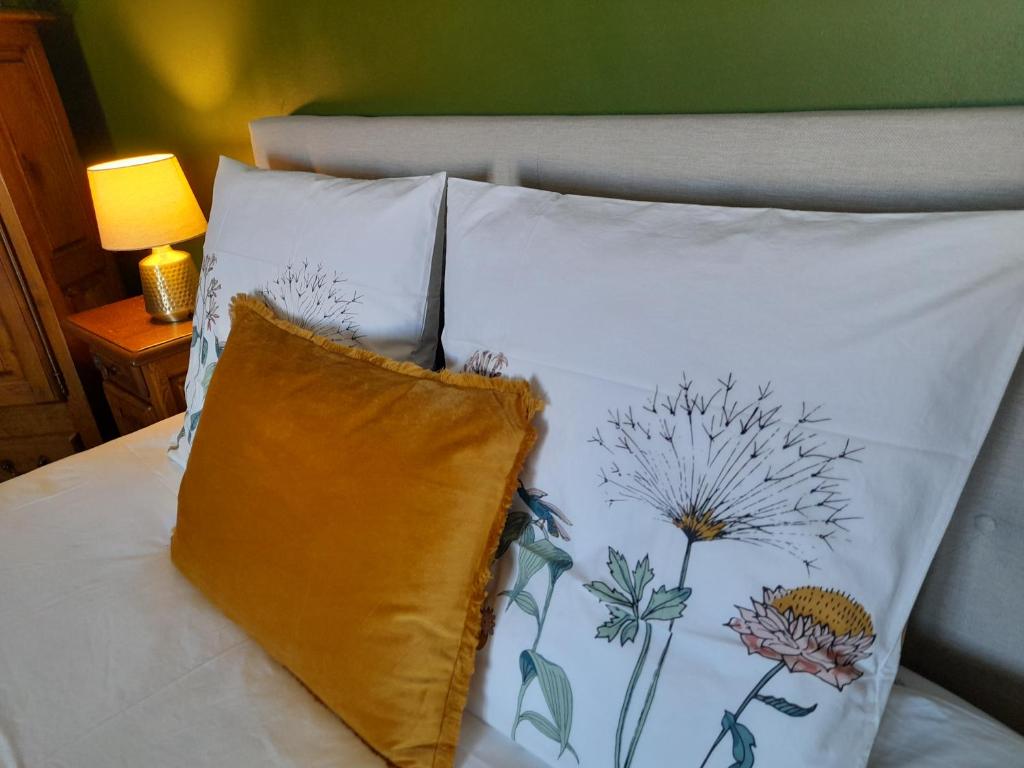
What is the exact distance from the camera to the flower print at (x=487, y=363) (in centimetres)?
71

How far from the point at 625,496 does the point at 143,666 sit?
2.11 ft

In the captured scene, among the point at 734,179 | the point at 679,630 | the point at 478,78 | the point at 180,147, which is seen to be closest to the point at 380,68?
the point at 478,78

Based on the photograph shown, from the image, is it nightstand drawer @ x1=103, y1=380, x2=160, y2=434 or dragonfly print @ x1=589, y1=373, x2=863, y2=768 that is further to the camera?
nightstand drawer @ x1=103, y1=380, x2=160, y2=434

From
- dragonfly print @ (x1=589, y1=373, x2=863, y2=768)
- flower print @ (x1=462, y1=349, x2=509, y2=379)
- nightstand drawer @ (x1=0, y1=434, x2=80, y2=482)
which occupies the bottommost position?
nightstand drawer @ (x1=0, y1=434, x2=80, y2=482)

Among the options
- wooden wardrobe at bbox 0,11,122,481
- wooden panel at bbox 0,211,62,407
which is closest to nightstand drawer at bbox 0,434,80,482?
wooden wardrobe at bbox 0,11,122,481

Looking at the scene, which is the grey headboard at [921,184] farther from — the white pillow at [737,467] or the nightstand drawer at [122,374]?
the nightstand drawer at [122,374]

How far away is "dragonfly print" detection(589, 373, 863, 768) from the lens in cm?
52

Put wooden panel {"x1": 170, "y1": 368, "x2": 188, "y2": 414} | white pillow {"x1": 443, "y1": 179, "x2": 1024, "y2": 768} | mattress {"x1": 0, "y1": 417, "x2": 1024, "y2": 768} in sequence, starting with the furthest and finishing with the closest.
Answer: wooden panel {"x1": 170, "y1": 368, "x2": 188, "y2": 414}, mattress {"x1": 0, "y1": 417, "x2": 1024, "y2": 768}, white pillow {"x1": 443, "y1": 179, "x2": 1024, "y2": 768}

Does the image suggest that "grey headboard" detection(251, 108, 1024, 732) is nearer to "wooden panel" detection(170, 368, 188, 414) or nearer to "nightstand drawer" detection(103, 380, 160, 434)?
"wooden panel" detection(170, 368, 188, 414)

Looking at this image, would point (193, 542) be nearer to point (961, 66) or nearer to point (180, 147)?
point (961, 66)

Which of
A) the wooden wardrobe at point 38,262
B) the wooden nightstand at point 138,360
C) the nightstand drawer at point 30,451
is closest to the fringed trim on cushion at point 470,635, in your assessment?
the wooden nightstand at point 138,360

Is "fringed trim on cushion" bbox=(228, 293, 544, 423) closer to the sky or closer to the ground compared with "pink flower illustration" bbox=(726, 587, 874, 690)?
closer to the sky

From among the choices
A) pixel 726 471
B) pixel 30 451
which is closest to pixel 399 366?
pixel 726 471

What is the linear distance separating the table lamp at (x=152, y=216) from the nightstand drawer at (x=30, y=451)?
750 millimetres
